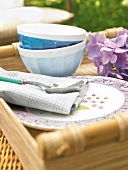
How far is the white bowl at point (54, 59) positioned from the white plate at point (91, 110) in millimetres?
110

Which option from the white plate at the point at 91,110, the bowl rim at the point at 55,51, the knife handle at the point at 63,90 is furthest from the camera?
the bowl rim at the point at 55,51

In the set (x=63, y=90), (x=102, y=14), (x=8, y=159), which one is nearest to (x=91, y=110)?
(x=63, y=90)

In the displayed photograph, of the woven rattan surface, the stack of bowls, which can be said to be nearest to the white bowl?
the stack of bowls

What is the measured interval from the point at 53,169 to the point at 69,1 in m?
2.15

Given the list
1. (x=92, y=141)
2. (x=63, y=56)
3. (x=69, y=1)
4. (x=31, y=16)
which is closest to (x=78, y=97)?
(x=63, y=56)

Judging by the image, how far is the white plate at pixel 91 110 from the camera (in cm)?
93

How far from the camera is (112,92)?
110 cm

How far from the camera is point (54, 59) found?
1.20 metres

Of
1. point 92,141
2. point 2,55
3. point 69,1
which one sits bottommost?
point 69,1

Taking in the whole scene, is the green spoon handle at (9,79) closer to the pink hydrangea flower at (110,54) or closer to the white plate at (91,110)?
the white plate at (91,110)

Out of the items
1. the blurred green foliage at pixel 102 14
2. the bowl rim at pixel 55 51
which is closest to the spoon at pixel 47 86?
the bowl rim at pixel 55 51

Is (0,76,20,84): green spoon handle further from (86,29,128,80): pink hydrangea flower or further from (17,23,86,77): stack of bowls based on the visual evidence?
(86,29,128,80): pink hydrangea flower

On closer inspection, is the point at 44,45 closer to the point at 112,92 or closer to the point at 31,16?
the point at 112,92

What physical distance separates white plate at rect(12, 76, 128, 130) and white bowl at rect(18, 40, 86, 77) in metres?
0.11
